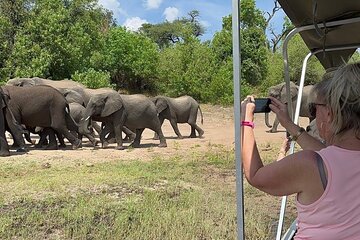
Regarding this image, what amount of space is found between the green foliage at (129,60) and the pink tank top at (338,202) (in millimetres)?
23563

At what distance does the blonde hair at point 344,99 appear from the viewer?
1.20m

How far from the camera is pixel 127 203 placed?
182 inches

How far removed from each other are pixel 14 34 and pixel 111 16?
19.1 meters

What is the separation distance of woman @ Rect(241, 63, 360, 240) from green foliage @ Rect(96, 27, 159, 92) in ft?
77.2

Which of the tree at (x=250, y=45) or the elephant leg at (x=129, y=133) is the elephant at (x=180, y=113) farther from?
the tree at (x=250, y=45)

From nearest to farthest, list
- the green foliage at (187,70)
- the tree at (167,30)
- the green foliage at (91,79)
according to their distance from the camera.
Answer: the green foliage at (91,79)
the green foliage at (187,70)
the tree at (167,30)

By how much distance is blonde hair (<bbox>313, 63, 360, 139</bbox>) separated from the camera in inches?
47.3

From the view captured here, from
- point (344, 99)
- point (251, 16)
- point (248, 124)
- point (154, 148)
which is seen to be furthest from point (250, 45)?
point (344, 99)

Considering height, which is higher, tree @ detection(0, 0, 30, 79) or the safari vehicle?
tree @ detection(0, 0, 30, 79)

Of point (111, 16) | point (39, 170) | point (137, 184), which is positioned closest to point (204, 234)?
point (137, 184)

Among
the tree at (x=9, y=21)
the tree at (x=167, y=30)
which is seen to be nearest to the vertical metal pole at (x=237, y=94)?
the tree at (x=9, y=21)

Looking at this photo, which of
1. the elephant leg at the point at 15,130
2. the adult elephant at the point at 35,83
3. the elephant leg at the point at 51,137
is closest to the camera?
the elephant leg at the point at 15,130

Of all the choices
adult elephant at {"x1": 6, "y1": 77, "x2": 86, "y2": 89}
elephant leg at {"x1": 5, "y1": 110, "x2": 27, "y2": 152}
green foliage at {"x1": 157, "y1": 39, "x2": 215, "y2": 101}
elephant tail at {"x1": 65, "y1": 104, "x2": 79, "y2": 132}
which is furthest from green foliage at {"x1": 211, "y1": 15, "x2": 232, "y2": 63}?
elephant leg at {"x1": 5, "y1": 110, "x2": 27, "y2": 152}

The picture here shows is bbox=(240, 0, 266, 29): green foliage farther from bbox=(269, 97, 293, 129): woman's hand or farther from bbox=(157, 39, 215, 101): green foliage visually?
bbox=(269, 97, 293, 129): woman's hand
